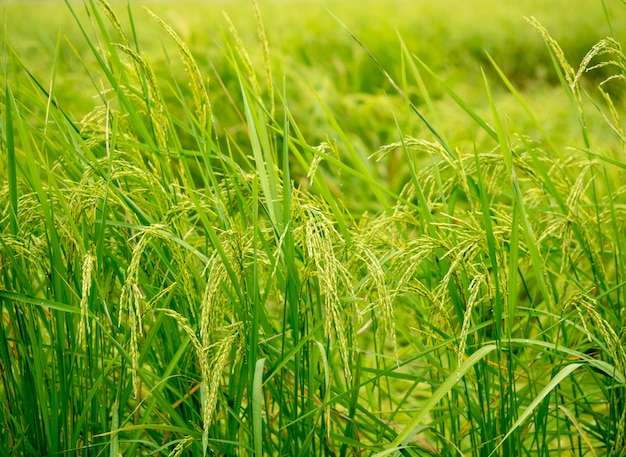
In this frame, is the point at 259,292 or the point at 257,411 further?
the point at 259,292

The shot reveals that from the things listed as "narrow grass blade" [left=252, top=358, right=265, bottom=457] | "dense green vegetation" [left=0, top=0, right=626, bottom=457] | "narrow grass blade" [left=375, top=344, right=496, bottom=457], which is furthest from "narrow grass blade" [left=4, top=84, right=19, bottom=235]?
"narrow grass blade" [left=375, top=344, right=496, bottom=457]

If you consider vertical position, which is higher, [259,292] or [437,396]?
[259,292]

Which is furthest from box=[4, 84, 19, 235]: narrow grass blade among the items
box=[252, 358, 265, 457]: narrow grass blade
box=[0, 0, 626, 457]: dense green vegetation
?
box=[252, 358, 265, 457]: narrow grass blade

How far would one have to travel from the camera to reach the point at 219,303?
125cm

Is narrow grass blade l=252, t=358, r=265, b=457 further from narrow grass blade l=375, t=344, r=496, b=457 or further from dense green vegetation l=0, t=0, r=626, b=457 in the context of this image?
narrow grass blade l=375, t=344, r=496, b=457

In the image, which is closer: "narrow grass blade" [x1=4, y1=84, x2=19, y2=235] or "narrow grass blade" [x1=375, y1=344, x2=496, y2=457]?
"narrow grass blade" [x1=375, y1=344, x2=496, y2=457]

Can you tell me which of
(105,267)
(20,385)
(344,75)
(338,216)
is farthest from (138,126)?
(344,75)

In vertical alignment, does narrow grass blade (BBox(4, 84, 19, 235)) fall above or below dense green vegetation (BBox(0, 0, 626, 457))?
above

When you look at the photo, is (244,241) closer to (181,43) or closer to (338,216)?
(338,216)

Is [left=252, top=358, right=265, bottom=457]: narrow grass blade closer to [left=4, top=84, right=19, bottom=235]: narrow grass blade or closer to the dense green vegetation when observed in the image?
the dense green vegetation

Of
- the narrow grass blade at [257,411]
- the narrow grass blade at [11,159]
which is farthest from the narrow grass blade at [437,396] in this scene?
the narrow grass blade at [11,159]

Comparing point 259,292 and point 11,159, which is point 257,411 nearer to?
point 259,292

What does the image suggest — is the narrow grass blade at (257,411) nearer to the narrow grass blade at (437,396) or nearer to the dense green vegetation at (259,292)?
the dense green vegetation at (259,292)

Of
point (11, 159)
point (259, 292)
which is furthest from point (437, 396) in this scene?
point (11, 159)
